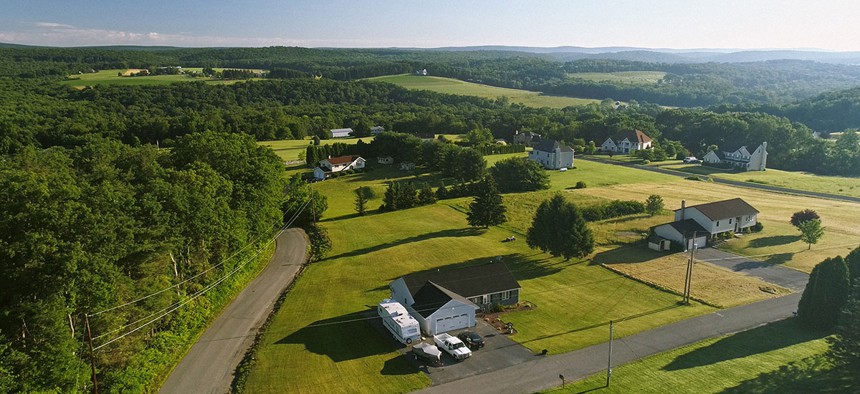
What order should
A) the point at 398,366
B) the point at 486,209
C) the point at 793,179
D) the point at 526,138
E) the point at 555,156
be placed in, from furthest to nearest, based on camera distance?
the point at 526,138
the point at 555,156
the point at 793,179
the point at 486,209
the point at 398,366

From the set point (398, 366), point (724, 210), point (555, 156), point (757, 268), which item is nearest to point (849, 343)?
point (757, 268)

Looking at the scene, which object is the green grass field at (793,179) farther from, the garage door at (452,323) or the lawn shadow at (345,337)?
the lawn shadow at (345,337)

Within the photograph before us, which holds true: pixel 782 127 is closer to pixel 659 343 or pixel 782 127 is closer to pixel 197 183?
pixel 659 343

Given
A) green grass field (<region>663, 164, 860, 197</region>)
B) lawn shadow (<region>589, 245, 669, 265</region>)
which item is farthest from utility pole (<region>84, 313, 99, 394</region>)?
green grass field (<region>663, 164, 860, 197</region>)

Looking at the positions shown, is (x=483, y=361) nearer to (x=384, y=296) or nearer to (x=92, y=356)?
(x=384, y=296)

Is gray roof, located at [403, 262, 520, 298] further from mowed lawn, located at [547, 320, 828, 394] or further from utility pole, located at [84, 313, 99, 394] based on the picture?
utility pole, located at [84, 313, 99, 394]

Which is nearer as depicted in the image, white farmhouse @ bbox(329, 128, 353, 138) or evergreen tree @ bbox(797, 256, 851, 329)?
evergreen tree @ bbox(797, 256, 851, 329)
